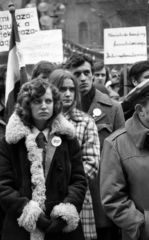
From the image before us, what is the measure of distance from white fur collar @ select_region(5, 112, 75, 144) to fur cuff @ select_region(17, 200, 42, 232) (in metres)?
0.44

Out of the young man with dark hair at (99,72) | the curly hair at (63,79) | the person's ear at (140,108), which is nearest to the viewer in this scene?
the person's ear at (140,108)

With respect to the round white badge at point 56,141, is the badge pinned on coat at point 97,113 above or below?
below

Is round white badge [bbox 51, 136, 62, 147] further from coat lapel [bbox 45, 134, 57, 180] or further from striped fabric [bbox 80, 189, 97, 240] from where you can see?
striped fabric [bbox 80, 189, 97, 240]

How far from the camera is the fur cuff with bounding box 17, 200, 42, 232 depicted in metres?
3.23

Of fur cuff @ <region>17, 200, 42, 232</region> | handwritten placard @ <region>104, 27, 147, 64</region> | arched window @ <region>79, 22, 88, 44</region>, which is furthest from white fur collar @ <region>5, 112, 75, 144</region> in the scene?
arched window @ <region>79, 22, 88, 44</region>

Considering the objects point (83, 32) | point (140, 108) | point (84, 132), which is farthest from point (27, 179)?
point (83, 32)

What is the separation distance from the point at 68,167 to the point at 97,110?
1.06 metres

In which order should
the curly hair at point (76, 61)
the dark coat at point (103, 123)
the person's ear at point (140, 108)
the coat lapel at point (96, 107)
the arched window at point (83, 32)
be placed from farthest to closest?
1. the arched window at point (83, 32)
2. the curly hair at point (76, 61)
3. the coat lapel at point (96, 107)
4. the dark coat at point (103, 123)
5. the person's ear at point (140, 108)

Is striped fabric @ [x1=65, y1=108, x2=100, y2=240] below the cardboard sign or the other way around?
below

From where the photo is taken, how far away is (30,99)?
354cm

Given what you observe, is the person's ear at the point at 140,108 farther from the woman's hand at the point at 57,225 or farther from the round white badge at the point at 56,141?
the woman's hand at the point at 57,225

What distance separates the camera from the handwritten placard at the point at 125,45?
8.53 m

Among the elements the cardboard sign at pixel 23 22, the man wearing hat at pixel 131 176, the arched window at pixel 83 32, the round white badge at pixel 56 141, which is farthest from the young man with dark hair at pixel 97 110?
the arched window at pixel 83 32

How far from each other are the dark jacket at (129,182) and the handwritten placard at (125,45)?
5.76 m
